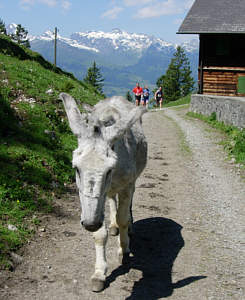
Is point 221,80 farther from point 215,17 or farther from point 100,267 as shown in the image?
point 100,267

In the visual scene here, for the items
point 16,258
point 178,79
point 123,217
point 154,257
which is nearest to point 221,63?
point 154,257

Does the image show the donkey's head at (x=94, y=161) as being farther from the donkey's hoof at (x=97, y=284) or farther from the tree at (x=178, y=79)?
the tree at (x=178, y=79)

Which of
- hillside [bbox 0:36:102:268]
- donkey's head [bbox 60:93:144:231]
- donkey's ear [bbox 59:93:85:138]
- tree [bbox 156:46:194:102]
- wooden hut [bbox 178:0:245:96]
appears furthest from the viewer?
tree [bbox 156:46:194:102]

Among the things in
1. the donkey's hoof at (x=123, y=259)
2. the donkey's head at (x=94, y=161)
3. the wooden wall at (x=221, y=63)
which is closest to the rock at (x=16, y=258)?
the donkey's hoof at (x=123, y=259)

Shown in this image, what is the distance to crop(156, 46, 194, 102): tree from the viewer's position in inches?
3917

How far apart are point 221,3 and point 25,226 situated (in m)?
34.2

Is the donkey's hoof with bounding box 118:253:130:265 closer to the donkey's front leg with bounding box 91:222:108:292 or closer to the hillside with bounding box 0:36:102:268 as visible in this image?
the donkey's front leg with bounding box 91:222:108:292

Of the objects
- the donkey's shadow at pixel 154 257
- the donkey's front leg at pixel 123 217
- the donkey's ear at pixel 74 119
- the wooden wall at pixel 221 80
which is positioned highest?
the wooden wall at pixel 221 80

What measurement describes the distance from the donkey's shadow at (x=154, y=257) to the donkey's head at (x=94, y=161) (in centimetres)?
177

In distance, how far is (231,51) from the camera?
106 feet

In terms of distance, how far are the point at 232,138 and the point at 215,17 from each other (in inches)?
764

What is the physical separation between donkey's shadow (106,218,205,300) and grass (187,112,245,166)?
6.57 meters

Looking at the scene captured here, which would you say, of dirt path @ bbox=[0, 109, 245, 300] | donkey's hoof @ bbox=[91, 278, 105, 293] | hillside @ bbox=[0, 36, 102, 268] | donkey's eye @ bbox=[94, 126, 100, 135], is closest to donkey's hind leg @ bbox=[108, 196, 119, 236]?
dirt path @ bbox=[0, 109, 245, 300]

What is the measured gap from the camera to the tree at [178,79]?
3917 inches
